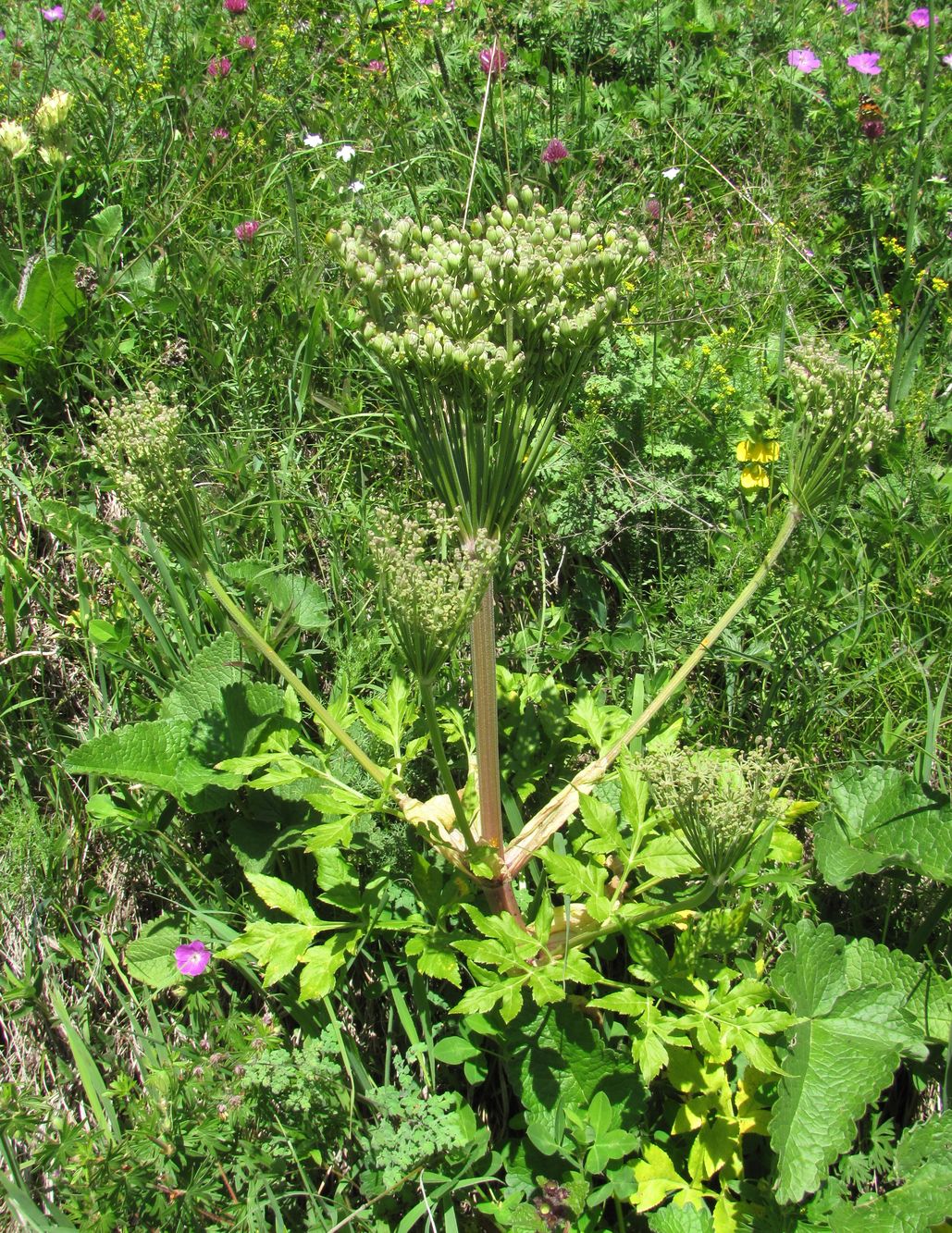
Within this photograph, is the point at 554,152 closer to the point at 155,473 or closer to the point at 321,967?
the point at 155,473

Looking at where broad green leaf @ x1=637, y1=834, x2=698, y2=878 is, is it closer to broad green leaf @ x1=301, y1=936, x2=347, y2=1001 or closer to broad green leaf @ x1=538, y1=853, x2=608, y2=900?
broad green leaf @ x1=538, y1=853, x2=608, y2=900

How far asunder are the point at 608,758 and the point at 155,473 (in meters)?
1.42

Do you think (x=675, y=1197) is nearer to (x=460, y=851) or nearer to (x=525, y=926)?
(x=525, y=926)

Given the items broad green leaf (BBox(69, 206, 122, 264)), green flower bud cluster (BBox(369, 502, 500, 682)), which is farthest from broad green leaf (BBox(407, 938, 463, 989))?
broad green leaf (BBox(69, 206, 122, 264))

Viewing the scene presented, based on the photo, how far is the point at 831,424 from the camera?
8.13 feet

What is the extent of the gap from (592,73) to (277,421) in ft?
9.48

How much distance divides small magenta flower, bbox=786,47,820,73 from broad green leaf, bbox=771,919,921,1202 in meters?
4.64

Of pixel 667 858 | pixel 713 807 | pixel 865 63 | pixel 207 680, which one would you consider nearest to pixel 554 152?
pixel 865 63

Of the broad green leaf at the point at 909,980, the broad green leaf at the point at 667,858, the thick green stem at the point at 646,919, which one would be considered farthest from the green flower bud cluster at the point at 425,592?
the broad green leaf at the point at 909,980

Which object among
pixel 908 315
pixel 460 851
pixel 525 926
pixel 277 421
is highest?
pixel 908 315

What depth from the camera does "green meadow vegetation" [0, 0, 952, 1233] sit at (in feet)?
8.04

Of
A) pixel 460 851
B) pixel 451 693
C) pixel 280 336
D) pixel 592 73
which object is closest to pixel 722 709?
pixel 451 693

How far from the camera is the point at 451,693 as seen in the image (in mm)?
3359

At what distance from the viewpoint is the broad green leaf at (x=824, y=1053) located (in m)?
2.39
